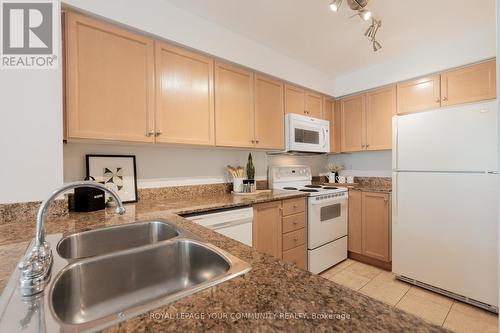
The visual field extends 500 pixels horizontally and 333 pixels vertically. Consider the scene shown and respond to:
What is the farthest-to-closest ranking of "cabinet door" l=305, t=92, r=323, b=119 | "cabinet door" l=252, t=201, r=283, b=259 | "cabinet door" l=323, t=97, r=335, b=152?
"cabinet door" l=323, t=97, r=335, b=152 → "cabinet door" l=305, t=92, r=323, b=119 → "cabinet door" l=252, t=201, r=283, b=259

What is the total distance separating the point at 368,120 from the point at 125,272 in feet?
10.4

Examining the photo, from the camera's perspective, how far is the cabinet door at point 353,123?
3102mm

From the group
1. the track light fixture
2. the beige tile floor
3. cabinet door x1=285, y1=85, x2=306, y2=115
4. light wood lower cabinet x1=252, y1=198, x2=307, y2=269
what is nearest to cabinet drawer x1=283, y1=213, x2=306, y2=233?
light wood lower cabinet x1=252, y1=198, x2=307, y2=269

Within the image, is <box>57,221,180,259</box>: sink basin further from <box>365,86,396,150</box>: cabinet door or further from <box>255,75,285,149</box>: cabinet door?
<box>365,86,396,150</box>: cabinet door

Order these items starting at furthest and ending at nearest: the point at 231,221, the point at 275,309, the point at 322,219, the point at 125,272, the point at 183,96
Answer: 1. the point at 322,219
2. the point at 183,96
3. the point at 231,221
4. the point at 125,272
5. the point at 275,309

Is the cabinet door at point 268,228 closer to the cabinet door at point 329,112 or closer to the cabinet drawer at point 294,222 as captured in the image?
the cabinet drawer at point 294,222

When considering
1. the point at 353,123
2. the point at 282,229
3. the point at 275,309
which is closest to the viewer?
the point at 275,309

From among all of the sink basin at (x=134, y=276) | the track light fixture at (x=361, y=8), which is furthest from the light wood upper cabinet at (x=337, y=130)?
the sink basin at (x=134, y=276)

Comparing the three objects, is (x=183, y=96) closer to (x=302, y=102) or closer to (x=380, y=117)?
(x=302, y=102)

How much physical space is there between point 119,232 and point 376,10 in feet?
8.12

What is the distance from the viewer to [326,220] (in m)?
2.59

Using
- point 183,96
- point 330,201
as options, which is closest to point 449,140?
point 330,201

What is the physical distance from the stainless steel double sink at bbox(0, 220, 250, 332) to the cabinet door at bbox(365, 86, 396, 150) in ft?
A: 9.08

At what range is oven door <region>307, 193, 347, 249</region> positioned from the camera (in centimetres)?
243
